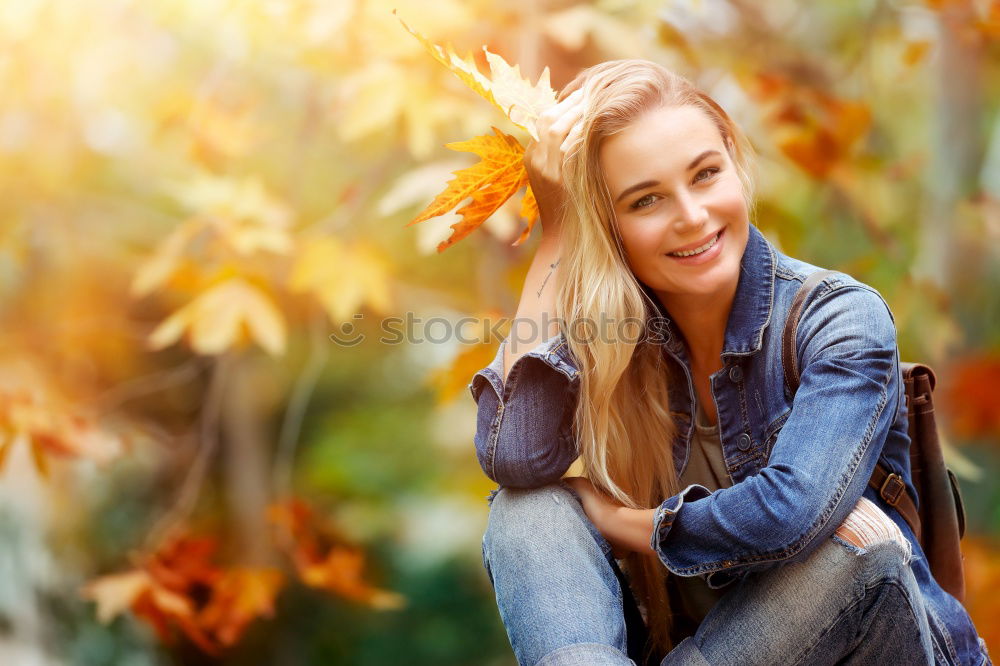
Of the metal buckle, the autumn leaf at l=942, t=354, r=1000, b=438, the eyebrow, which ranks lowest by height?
the metal buckle

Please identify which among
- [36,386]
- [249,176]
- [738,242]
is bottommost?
[36,386]

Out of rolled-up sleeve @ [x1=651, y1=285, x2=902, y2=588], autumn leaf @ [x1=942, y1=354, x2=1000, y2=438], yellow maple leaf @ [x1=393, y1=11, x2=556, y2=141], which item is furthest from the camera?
autumn leaf @ [x1=942, y1=354, x2=1000, y2=438]

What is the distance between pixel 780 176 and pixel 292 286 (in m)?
1.18

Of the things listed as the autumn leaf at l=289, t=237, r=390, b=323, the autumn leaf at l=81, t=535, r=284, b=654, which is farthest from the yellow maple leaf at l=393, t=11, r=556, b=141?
the autumn leaf at l=81, t=535, r=284, b=654

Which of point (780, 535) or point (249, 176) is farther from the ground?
point (249, 176)

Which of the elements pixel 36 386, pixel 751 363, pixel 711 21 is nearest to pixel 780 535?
pixel 751 363

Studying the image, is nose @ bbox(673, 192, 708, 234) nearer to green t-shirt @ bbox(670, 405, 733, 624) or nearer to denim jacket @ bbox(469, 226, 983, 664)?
denim jacket @ bbox(469, 226, 983, 664)

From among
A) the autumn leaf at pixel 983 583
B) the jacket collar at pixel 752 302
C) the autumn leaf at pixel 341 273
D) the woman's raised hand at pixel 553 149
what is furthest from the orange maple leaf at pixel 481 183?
the autumn leaf at pixel 983 583

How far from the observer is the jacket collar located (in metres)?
1.31

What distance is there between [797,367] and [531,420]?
0.35 metres

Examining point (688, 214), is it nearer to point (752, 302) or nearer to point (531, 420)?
point (752, 302)

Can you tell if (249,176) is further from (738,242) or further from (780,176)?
(738,242)

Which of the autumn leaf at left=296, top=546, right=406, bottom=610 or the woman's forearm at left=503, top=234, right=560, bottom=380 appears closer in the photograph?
the woman's forearm at left=503, top=234, right=560, bottom=380

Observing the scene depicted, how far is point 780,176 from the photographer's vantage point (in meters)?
2.30
